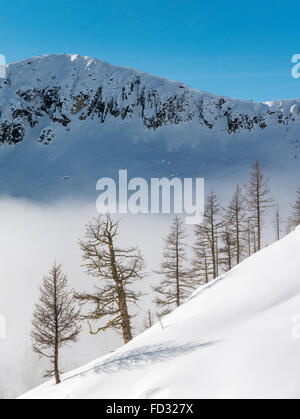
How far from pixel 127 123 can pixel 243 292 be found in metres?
122

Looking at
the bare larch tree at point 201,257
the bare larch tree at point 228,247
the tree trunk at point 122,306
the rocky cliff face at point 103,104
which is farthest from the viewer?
the rocky cliff face at point 103,104

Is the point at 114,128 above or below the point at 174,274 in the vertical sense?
above

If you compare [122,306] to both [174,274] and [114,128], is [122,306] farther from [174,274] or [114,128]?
[114,128]

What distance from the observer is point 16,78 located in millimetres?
148125

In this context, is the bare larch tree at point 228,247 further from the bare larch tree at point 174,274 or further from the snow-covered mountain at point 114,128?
the snow-covered mountain at point 114,128

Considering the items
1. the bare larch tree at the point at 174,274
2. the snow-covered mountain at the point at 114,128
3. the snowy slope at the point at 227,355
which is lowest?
the bare larch tree at the point at 174,274

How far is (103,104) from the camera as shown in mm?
127750

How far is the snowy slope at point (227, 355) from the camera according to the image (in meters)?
4.02

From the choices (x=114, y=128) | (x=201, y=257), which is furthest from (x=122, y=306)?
(x=114, y=128)

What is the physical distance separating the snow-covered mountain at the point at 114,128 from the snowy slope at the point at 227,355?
80.7m

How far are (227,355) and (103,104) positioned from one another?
139 meters

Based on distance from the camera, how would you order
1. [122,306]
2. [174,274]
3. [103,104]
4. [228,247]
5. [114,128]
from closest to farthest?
[122,306]
[174,274]
[228,247]
[114,128]
[103,104]

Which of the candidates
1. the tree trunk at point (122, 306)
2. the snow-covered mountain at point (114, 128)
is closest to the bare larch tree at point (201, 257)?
the tree trunk at point (122, 306)

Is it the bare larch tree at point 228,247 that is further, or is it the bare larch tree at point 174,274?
the bare larch tree at point 228,247
